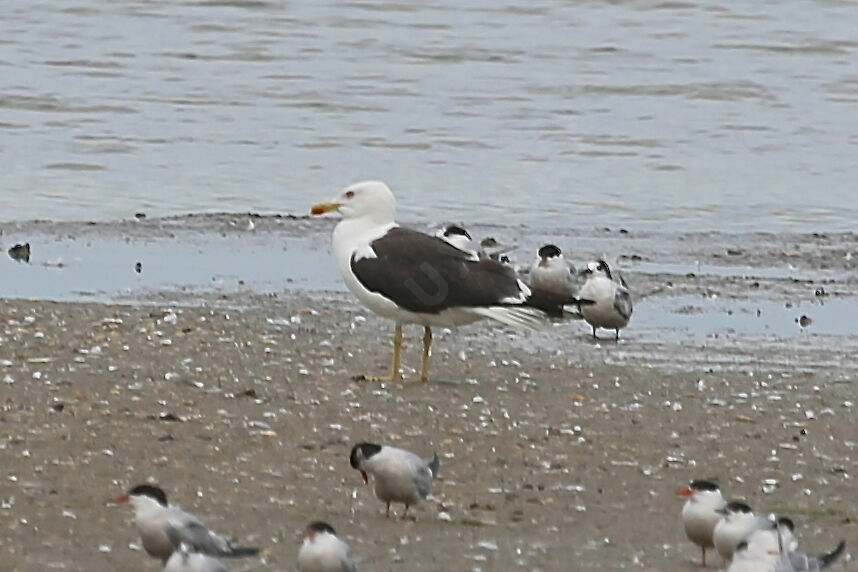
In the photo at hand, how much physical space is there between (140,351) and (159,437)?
2005 millimetres

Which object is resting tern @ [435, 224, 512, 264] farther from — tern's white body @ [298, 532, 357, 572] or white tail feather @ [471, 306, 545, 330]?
tern's white body @ [298, 532, 357, 572]

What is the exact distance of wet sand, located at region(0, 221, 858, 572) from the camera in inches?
289

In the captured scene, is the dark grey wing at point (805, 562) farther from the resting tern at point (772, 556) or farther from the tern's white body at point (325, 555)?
the tern's white body at point (325, 555)

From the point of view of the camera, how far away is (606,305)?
11.6m

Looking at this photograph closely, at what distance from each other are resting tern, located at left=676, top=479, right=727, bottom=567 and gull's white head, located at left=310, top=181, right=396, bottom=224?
3.98 metres

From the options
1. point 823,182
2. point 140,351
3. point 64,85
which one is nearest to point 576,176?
point 823,182

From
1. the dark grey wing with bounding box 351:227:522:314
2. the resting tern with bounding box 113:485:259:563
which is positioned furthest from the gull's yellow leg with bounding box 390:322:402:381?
the resting tern with bounding box 113:485:259:563

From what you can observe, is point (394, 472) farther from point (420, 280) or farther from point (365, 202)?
point (365, 202)

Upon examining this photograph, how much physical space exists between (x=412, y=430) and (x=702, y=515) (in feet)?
7.11

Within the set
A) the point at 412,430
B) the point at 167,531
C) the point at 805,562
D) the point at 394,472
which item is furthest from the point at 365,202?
the point at 805,562

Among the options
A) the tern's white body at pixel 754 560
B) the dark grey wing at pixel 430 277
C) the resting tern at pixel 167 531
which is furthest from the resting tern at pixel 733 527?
the dark grey wing at pixel 430 277

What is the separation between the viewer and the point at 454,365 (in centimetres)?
1083

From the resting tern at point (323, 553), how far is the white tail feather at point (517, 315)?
3996mm

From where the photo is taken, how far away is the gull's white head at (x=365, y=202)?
35.7 ft
